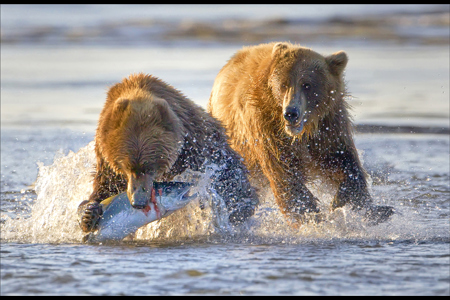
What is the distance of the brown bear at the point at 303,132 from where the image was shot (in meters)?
6.99

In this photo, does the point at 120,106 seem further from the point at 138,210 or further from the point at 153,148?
the point at 138,210

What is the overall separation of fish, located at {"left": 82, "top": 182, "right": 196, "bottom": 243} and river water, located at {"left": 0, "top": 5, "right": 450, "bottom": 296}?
0.22 meters

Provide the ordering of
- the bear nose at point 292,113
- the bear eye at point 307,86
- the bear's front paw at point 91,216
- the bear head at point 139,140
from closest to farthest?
1. the bear head at point 139,140
2. the bear's front paw at point 91,216
3. the bear nose at point 292,113
4. the bear eye at point 307,86

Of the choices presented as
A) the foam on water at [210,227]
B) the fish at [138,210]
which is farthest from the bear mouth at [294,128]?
the fish at [138,210]

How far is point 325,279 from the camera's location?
512 centimetres

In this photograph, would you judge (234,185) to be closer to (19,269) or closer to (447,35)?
(19,269)

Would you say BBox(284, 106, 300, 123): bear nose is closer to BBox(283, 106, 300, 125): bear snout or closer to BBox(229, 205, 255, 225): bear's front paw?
BBox(283, 106, 300, 125): bear snout

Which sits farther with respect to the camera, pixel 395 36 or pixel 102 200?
pixel 395 36

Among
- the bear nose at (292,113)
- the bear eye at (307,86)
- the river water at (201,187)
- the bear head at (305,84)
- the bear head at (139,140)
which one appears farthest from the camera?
the bear eye at (307,86)

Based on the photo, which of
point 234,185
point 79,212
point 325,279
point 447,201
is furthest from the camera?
point 447,201

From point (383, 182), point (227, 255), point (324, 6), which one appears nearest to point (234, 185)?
point (227, 255)

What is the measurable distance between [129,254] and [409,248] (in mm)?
2328

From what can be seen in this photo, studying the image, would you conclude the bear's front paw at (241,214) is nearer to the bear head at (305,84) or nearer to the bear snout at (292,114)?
the bear head at (305,84)

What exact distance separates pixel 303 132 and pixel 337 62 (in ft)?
2.55
